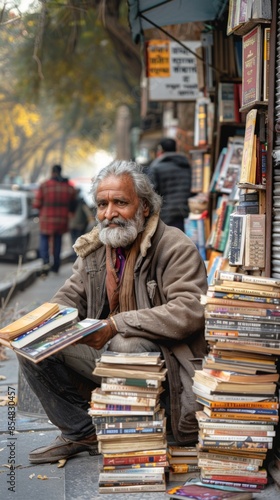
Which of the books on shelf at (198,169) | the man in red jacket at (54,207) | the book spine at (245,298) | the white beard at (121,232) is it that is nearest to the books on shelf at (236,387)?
the book spine at (245,298)

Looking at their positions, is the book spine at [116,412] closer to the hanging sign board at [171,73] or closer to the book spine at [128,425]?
the book spine at [128,425]

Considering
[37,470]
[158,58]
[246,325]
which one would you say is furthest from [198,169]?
[246,325]

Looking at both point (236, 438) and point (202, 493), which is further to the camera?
point (236, 438)

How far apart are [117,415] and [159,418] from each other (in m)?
0.20

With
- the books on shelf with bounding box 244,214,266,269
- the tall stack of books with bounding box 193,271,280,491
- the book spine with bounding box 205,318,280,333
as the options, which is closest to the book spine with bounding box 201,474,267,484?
the tall stack of books with bounding box 193,271,280,491

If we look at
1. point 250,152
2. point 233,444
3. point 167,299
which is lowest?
point 233,444

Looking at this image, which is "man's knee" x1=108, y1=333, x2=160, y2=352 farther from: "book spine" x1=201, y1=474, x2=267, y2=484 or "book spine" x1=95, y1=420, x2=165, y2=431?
"book spine" x1=201, y1=474, x2=267, y2=484

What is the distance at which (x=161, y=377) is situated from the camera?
3934mm

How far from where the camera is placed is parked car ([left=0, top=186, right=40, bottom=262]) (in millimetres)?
19156

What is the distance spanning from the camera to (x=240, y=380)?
385 centimetres

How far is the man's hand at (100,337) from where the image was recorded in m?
4.10

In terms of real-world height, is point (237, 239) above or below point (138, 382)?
above

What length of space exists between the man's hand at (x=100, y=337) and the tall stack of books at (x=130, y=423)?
167 millimetres

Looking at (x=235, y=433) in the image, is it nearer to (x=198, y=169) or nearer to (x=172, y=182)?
(x=198, y=169)
